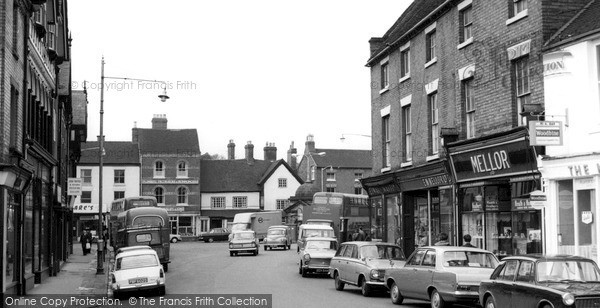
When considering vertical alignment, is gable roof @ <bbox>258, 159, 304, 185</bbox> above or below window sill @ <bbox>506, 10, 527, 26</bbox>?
below

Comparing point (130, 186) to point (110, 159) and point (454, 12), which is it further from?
point (454, 12)

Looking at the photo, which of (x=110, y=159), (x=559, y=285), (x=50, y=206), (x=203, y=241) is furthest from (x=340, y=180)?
(x=559, y=285)

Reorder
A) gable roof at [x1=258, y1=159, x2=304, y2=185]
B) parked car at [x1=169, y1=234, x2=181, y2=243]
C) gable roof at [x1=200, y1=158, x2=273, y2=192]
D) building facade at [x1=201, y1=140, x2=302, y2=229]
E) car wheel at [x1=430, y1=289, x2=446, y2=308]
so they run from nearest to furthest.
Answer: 1. car wheel at [x1=430, y1=289, x2=446, y2=308]
2. parked car at [x1=169, y1=234, x2=181, y2=243]
3. building facade at [x1=201, y1=140, x2=302, y2=229]
4. gable roof at [x1=200, y1=158, x2=273, y2=192]
5. gable roof at [x1=258, y1=159, x2=304, y2=185]

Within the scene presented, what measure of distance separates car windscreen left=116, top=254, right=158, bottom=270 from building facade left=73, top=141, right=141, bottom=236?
58.2 metres

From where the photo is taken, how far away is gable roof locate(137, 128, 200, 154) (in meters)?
85.3

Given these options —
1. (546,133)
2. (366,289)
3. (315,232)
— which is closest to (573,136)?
(546,133)

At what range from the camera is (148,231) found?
120 ft

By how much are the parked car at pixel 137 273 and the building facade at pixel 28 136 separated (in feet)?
8.60

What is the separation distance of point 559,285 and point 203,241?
6914cm

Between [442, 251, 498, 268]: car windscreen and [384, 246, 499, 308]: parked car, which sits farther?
[442, 251, 498, 268]: car windscreen

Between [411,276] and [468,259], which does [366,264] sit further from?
[468,259]

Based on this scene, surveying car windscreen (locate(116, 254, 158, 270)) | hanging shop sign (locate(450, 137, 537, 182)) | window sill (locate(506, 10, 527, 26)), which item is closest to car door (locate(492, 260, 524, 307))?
hanging shop sign (locate(450, 137, 537, 182))

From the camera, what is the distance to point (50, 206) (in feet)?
101

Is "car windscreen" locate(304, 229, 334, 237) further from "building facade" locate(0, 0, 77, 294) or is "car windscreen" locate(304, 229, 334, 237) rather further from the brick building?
"building facade" locate(0, 0, 77, 294)
